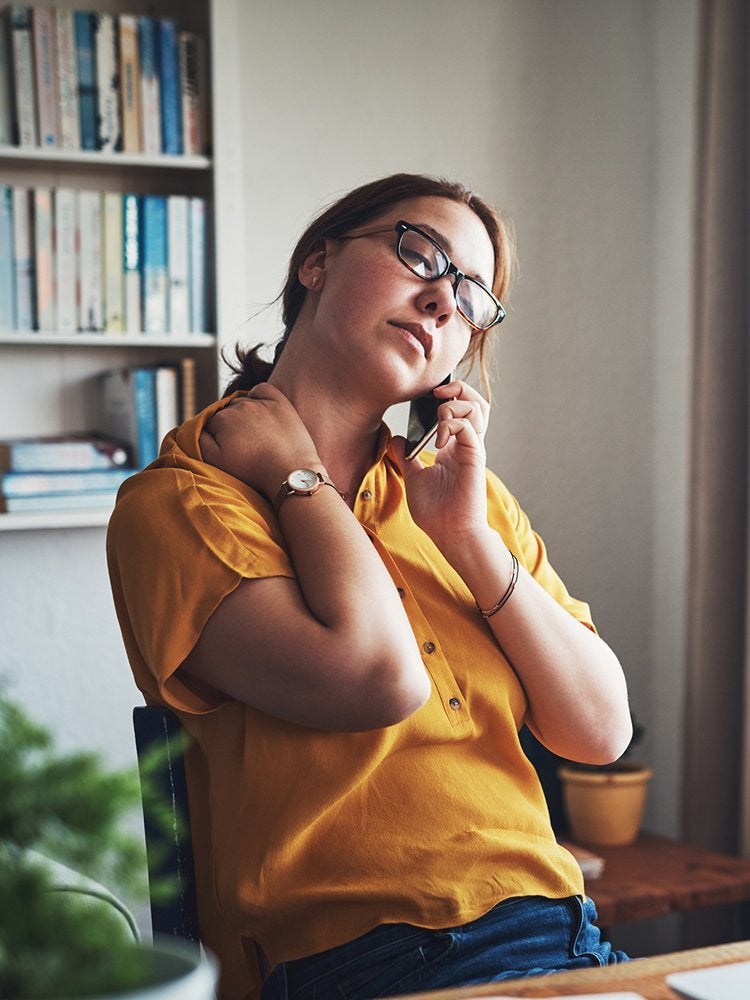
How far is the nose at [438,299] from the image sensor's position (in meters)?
1.28

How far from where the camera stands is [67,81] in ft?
7.42

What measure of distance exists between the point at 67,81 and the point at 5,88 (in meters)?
0.13

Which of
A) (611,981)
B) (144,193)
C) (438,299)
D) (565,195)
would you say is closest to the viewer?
(611,981)

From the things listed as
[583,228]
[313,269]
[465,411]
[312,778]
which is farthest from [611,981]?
[583,228]

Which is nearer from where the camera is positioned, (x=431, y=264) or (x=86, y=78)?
(x=431, y=264)

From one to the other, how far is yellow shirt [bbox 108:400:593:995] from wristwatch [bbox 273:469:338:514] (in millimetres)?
33

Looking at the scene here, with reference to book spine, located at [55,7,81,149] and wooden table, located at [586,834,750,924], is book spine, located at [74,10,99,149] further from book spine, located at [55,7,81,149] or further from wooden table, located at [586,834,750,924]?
wooden table, located at [586,834,750,924]

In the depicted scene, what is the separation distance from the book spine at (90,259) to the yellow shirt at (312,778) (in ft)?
3.87

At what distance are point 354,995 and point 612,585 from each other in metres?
1.92

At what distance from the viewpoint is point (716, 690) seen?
247 cm

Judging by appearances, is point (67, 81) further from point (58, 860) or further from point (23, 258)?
point (58, 860)

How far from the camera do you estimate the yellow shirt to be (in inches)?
42.4

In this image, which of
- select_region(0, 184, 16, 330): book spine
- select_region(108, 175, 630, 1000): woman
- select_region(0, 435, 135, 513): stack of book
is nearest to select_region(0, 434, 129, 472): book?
select_region(0, 435, 135, 513): stack of book

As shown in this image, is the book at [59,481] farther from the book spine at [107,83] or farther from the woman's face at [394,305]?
the woman's face at [394,305]
